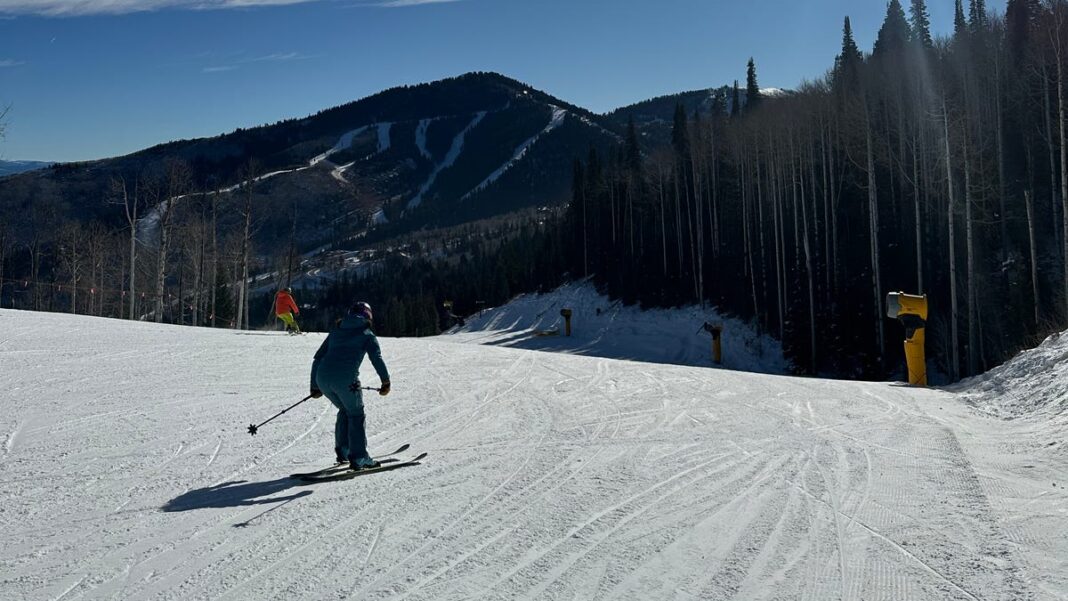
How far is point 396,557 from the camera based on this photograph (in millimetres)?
4836

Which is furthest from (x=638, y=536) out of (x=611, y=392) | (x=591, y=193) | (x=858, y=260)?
(x=591, y=193)

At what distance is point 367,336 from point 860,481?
199 inches

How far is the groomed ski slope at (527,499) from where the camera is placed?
4.45 m

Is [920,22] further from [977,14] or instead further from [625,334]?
[625,334]

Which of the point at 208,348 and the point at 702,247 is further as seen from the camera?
the point at 702,247

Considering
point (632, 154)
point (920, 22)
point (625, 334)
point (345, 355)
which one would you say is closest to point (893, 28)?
point (920, 22)

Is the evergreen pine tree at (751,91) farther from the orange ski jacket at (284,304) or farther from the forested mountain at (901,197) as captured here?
the orange ski jacket at (284,304)

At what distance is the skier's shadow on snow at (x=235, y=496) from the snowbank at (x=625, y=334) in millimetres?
28531

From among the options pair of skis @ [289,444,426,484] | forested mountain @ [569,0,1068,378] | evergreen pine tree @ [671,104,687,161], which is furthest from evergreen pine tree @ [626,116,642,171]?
pair of skis @ [289,444,426,484]

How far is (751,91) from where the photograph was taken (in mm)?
48656

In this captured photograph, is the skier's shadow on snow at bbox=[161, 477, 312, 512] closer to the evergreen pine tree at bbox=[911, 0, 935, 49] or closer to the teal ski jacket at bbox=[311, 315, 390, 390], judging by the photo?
the teal ski jacket at bbox=[311, 315, 390, 390]

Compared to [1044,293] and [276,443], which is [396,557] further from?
[1044,293]

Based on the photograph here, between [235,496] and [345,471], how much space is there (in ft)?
3.55

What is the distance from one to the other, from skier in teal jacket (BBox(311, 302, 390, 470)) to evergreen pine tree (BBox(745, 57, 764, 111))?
43.1 meters
